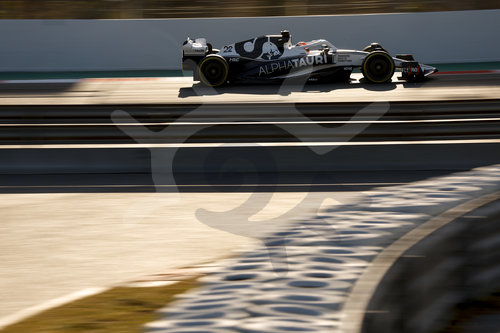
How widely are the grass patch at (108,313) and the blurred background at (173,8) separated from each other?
20.8 m

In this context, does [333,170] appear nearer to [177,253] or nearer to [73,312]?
[177,253]

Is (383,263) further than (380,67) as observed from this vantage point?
No

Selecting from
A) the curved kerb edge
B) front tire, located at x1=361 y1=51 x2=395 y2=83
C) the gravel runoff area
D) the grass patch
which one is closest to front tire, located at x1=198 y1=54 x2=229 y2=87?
front tire, located at x1=361 y1=51 x2=395 y2=83

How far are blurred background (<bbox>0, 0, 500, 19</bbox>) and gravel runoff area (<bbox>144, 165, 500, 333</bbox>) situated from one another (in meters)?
20.5

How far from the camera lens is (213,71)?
1562cm

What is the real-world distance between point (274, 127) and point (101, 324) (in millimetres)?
5632

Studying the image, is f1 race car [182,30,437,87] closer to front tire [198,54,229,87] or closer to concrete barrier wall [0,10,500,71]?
front tire [198,54,229,87]

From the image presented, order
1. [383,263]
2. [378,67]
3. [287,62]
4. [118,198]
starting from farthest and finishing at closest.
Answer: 1. [378,67]
2. [287,62]
3. [118,198]
4. [383,263]

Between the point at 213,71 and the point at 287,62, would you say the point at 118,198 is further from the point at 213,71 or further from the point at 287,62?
the point at 213,71

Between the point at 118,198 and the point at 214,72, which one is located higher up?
the point at 214,72

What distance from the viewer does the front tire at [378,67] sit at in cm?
1507

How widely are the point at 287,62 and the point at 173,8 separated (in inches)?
408

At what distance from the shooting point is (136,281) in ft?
14.4

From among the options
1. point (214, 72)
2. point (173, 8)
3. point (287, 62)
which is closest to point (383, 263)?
point (287, 62)
